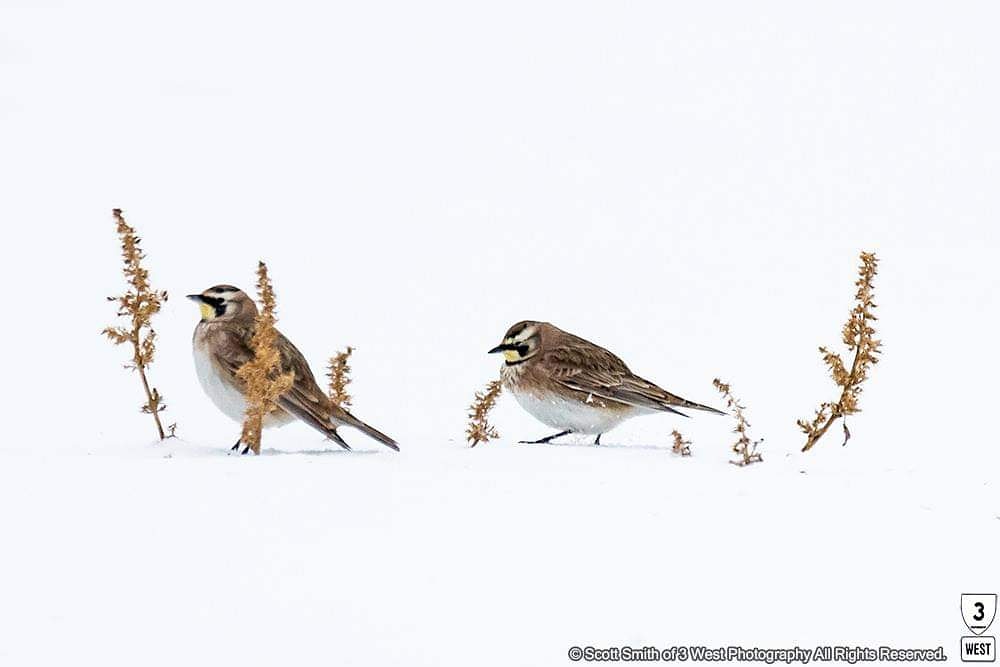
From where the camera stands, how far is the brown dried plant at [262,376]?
10.6 meters

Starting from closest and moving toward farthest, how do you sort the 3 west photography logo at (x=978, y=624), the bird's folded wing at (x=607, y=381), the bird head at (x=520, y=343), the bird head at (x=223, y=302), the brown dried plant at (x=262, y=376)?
the 3 west photography logo at (x=978, y=624) → the brown dried plant at (x=262, y=376) → the bird head at (x=223, y=302) → the bird's folded wing at (x=607, y=381) → the bird head at (x=520, y=343)

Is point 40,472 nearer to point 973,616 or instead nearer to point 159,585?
point 159,585

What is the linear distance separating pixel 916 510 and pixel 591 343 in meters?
4.00

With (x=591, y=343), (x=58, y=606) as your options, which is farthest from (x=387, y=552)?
(x=591, y=343)

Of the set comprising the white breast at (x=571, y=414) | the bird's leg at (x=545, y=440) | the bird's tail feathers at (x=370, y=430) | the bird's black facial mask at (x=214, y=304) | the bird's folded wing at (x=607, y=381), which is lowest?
the bird's tail feathers at (x=370, y=430)

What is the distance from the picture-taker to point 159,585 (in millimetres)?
7898

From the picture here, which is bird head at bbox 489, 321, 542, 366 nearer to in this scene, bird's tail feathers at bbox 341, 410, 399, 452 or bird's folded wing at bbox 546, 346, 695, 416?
bird's folded wing at bbox 546, 346, 695, 416

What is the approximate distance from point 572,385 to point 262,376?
9.01ft

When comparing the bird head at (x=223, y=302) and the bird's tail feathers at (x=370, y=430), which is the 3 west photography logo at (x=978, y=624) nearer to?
the bird's tail feathers at (x=370, y=430)

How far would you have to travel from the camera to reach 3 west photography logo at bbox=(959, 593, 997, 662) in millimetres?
7758

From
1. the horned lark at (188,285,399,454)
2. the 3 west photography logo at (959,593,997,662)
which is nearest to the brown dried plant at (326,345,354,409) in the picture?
the horned lark at (188,285,399,454)

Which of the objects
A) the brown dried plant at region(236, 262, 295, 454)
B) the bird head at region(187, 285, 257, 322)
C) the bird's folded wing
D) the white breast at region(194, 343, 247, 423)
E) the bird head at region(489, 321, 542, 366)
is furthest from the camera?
the bird head at region(489, 321, 542, 366)

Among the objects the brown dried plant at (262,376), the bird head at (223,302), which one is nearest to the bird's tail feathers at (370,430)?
the brown dried plant at (262,376)

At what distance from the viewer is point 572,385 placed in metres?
12.2
